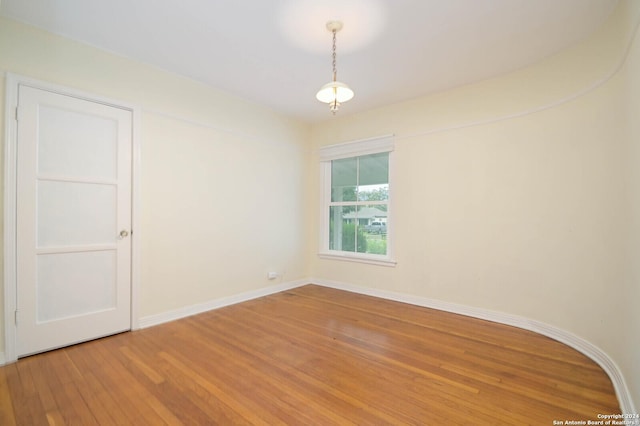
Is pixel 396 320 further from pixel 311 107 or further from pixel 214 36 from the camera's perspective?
pixel 214 36

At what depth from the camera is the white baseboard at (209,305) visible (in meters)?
3.08

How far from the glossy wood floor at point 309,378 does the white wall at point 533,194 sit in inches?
19.2

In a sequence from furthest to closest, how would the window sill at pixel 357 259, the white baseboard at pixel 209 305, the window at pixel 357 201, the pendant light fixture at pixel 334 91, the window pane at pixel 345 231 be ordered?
1. the window pane at pixel 345 231
2. the window at pixel 357 201
3. the window sill at pixel 357 259
4. the white baseboard at pixel 209 305
5. the pendant light fixture at pixel 334 91

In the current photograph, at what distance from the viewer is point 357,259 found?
4.43 meters

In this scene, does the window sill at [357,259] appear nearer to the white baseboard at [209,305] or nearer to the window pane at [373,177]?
the white baseboard at [209,305]

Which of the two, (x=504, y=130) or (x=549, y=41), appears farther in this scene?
(x=504, y=130)

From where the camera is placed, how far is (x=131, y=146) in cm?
294

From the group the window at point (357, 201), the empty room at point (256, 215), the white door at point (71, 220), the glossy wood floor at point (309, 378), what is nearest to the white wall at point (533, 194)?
the empty room at point (256, 215)

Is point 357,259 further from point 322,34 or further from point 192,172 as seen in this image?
point 322,34

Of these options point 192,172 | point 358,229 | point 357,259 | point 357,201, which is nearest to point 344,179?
point 357,201

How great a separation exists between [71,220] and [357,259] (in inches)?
135

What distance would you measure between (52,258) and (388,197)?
148 inches

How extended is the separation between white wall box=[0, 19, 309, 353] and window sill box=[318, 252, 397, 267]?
63 centimetres

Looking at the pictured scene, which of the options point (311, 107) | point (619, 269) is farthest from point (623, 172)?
point (311, 107)
